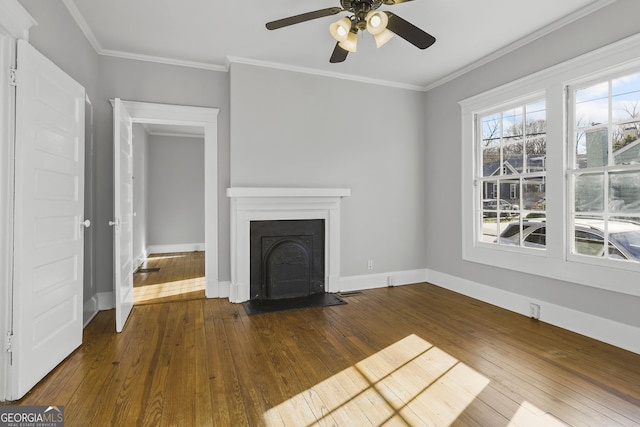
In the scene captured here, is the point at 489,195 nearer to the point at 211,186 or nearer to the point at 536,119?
the point at 536,119

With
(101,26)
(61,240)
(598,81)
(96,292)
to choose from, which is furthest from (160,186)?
(598,81)

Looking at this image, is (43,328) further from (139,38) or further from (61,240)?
(139,38)

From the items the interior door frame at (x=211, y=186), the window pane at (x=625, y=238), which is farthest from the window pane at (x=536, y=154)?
the interior door frame at (x=211, y=186)

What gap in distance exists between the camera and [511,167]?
3.64 meters

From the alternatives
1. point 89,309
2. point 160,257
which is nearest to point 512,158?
point 89,309

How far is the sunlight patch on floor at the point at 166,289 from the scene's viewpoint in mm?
4051

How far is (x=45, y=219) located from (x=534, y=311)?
416cm

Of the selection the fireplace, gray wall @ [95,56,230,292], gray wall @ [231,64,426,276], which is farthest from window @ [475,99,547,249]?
gray wall @ [95,56,230,292]

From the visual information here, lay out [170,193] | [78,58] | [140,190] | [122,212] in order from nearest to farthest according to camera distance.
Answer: [78,58]
[122,212]
[140,190]
[170,193]

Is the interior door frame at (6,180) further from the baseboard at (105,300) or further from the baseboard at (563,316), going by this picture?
the baseboard at (563,316)

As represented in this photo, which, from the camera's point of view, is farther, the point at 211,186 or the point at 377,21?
the point at 211,186

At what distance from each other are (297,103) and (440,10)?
72.0 inches

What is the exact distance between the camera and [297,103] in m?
A: 4.06

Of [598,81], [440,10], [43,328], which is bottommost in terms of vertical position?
[43,328]
